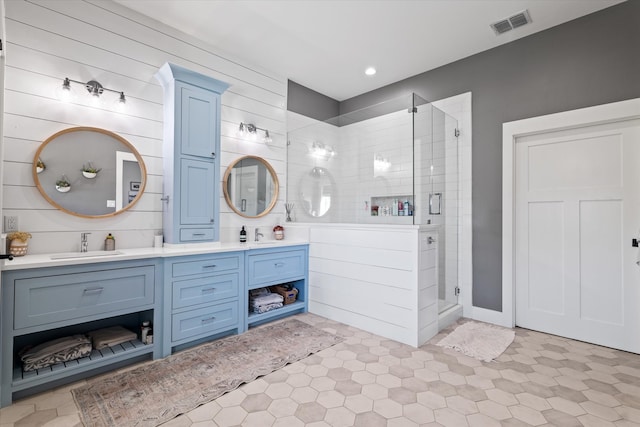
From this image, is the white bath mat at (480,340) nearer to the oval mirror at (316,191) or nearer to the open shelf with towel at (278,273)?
the open shelf with towel at (278,273)

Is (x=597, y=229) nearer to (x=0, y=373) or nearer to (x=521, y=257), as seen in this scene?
(x=521, y=257)

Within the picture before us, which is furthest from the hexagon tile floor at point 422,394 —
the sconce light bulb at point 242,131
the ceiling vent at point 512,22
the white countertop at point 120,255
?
the ceiling vent at point 512,22

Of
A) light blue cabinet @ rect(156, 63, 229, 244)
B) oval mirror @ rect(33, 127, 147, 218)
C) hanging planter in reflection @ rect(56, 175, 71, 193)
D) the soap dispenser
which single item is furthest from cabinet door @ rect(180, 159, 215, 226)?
hanging planter in reflection @ rect(56, 175, 71, 193)

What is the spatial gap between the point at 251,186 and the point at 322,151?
1.01 meters

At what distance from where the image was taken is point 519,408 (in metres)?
1.82

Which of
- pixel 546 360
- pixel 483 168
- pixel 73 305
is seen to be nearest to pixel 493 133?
pixel 483 168

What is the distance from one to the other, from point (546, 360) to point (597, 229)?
4.13 ft

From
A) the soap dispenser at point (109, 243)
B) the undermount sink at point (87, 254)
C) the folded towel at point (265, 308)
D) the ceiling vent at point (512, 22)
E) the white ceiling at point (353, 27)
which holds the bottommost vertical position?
the folded towel at point (265, 308)

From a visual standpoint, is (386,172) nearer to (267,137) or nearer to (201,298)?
(267,137)

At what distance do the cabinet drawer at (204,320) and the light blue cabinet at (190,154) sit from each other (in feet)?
2.06

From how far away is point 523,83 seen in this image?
3.09 meters

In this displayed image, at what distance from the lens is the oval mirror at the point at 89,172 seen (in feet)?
7.52

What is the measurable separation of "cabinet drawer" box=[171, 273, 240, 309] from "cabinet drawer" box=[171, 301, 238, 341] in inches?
3.1

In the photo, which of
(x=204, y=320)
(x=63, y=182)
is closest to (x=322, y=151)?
(x=204, y=320)
